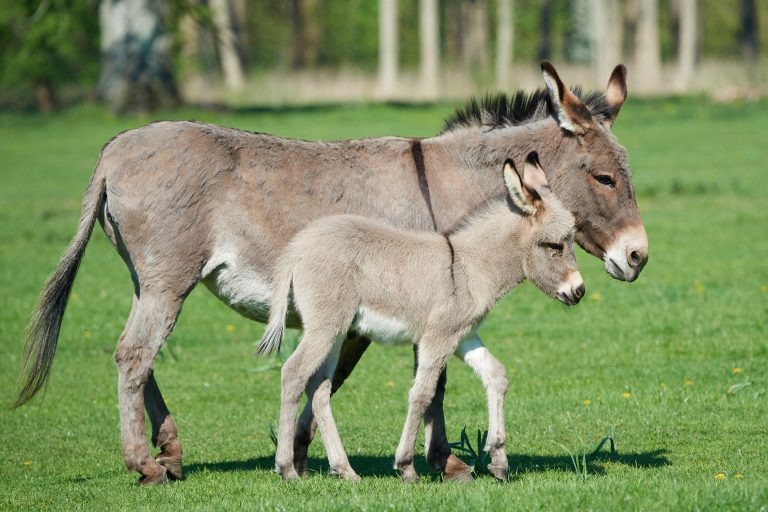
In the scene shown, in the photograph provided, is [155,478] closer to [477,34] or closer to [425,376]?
[425,376]

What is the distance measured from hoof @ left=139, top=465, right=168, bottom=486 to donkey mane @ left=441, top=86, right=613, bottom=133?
9.73 feet

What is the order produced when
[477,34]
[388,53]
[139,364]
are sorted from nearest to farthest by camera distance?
[139,364] < [388,53] < [477,34]

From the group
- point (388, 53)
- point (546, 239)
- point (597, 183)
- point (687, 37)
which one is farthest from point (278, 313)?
point (687, 37)

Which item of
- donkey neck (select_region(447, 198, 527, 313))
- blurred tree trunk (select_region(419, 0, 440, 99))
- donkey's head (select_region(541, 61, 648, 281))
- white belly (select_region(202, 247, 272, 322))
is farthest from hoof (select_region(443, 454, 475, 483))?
blurred tree trunk (select_region(419, 0, 440, 99))

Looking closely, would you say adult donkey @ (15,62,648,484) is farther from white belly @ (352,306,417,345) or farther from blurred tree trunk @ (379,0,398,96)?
blurred tree trunk @ (379,0,398,96)

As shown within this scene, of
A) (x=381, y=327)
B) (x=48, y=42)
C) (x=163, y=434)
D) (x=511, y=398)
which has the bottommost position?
(x=48, y=42)

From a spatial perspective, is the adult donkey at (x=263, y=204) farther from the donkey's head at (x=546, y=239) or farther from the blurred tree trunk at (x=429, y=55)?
the blurred tree trunk at (x=429, y=55)

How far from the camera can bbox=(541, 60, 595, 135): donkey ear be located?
7.57 metres

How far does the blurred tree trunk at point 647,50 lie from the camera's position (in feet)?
156

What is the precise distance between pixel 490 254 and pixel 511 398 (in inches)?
122

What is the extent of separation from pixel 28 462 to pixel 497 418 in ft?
11.5

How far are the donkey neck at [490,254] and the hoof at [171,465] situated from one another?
222 cm

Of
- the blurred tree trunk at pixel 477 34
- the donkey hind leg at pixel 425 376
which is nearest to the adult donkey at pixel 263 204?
the donkey hind leg at pixel 425 376

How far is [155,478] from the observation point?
7188mm
